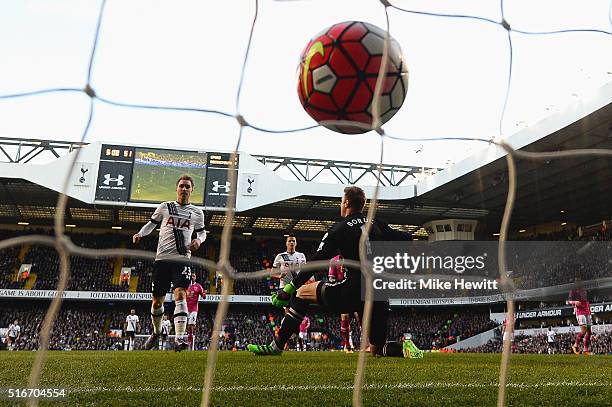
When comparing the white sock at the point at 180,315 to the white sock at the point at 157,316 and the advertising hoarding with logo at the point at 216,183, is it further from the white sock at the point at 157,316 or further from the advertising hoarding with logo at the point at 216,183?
the advertising hoarding with logo at the point at 216,183

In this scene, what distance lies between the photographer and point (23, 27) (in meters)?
3.03

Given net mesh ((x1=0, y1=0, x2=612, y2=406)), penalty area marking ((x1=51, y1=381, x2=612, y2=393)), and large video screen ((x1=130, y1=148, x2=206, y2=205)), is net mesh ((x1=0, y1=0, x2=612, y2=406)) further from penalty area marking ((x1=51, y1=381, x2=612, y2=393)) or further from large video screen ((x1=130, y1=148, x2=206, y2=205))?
large video screen ((x1=130, y1=148, x2=206, y2=205))

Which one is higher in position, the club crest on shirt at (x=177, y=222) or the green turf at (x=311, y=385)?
the club crest on shirt at (x=177, y=222)

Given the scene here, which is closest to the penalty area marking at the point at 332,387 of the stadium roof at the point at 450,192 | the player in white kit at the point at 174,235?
the player in white kit at the point at 174,235

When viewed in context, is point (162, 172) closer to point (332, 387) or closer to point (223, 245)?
point (332, 387)

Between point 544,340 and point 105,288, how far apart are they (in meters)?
17.0

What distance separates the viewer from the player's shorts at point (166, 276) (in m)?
5.43

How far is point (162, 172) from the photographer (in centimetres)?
1934

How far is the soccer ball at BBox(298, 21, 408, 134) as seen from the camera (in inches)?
129

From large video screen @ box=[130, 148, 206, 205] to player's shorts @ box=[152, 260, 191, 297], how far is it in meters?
13.7

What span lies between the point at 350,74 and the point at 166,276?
3.09 m

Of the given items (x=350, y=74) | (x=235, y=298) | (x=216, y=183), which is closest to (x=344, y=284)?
(x=350, y=74)

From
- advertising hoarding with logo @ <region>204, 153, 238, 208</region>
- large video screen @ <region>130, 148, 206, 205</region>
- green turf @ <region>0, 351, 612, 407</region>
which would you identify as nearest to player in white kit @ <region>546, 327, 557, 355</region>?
advertising hoarding with logo @ <region>204, 153, 238, 208</region>

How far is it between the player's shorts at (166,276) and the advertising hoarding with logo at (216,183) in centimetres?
1348
